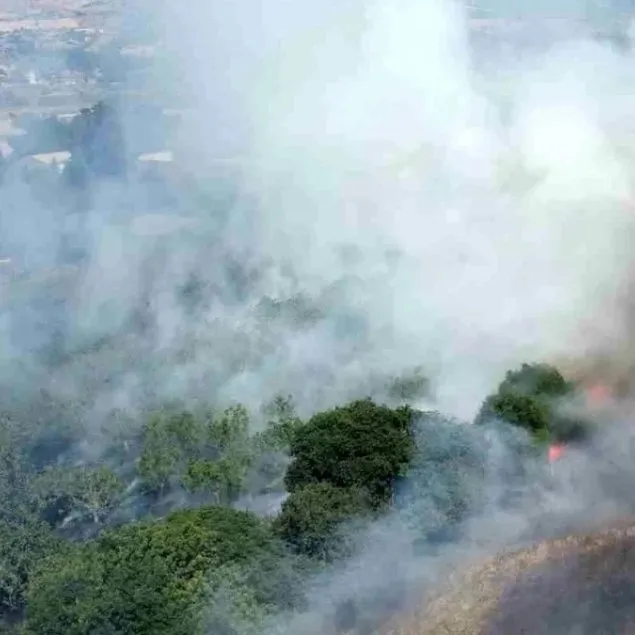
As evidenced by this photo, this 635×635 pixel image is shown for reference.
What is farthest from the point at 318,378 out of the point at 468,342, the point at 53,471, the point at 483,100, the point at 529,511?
the point at 483,100

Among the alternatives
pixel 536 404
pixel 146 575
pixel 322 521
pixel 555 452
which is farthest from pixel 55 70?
pixel 146 575

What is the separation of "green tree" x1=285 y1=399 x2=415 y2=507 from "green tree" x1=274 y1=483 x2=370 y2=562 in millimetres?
307

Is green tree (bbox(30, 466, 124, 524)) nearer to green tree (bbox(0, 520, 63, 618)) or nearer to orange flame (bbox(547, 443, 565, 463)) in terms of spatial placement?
green tree (bbox(0, 520, 63, 618))

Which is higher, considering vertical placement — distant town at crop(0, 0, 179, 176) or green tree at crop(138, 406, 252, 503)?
distant town at crop(0, 0, 179, 176)

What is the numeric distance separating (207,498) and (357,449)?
1808 mm

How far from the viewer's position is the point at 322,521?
836 cm

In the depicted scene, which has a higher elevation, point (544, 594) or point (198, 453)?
point (544, 594)

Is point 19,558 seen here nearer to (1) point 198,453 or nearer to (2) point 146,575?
(2) point 146,575

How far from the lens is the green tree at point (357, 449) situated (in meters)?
9.09

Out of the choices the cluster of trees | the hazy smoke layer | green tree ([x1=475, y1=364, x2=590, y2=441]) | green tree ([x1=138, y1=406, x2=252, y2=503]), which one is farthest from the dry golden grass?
the hazy smoke layer

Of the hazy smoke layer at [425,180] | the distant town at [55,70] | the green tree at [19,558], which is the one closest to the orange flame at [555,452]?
the hazy smoke layer at [425,180]

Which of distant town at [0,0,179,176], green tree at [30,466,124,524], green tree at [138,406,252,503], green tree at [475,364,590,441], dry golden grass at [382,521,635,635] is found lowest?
green tree at [30,466,124,524]

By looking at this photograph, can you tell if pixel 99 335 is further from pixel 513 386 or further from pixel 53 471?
pixel 513 386

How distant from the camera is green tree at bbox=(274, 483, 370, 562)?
8.28m
